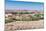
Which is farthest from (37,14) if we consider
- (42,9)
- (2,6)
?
(2,6)

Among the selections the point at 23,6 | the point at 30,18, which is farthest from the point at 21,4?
the point at 30,18

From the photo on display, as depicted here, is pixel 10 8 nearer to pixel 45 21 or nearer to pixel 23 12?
pixel 23 12

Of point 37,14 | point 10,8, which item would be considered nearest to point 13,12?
point 10,8

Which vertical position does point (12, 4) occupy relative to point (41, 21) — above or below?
above

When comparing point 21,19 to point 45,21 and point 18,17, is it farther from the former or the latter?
point 45,21

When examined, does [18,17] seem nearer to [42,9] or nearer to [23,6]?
[23,6]

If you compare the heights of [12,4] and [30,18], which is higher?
[12,4]
